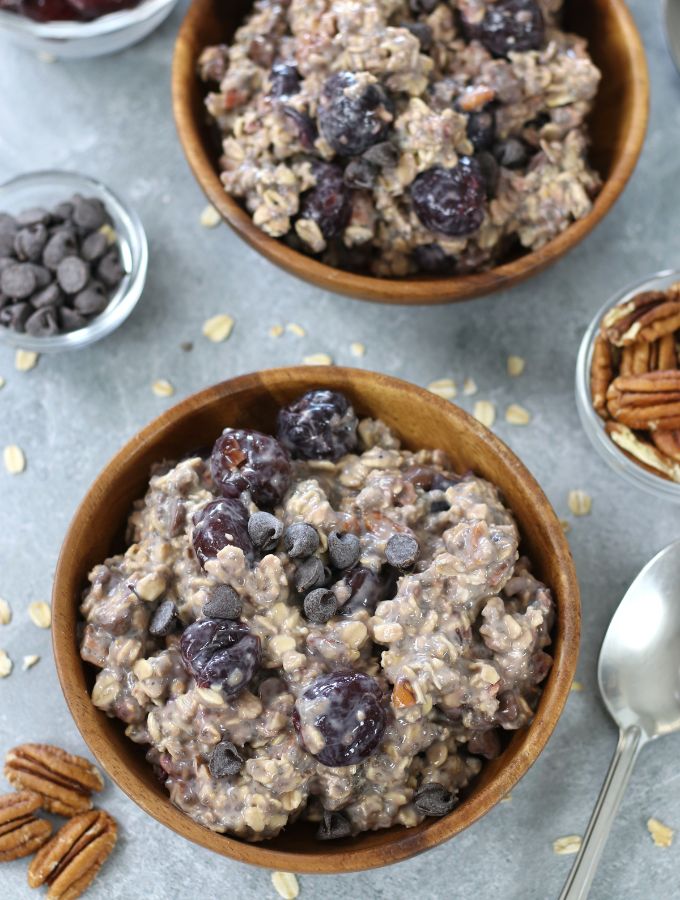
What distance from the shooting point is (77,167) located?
2.11m

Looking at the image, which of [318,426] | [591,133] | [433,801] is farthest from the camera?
[591,133]

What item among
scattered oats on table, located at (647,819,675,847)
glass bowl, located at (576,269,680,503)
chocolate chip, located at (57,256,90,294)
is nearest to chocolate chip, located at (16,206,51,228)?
chocolate chip, located at (57,256,90,294)

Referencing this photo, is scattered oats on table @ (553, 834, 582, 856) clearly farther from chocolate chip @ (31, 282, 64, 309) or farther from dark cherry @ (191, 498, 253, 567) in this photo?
chocolate chip @ (31, 282, 64, 309)

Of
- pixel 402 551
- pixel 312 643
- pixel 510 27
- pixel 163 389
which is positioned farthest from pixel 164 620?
pixel 510 27

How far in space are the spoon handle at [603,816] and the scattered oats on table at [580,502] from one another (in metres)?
0.38

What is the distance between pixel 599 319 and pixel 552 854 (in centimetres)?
89

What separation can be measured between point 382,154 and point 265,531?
2.03 ft

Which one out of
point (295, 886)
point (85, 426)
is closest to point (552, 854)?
point (295, 886)

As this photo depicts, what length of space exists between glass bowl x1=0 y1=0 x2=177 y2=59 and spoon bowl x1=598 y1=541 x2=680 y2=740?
135 cm

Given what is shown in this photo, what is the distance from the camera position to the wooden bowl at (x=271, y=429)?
1.42 m

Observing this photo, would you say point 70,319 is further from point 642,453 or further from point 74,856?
point 642,453

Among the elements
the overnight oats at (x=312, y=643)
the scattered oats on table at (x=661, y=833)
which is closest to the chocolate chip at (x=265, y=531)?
the overnight oats at (x=312, y=643)

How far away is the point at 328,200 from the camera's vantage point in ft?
5.60

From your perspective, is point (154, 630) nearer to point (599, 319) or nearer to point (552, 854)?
point (552, 854)
